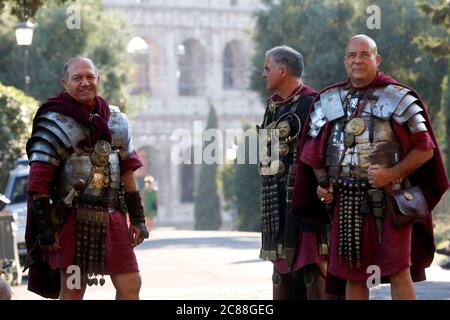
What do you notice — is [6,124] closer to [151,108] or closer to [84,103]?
[84,103]

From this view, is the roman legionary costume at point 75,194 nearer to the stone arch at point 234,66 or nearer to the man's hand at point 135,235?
the man's hand at point 135,235

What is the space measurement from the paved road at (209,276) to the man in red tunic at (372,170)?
15.1 feet

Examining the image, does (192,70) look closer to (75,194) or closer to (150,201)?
(150,201)

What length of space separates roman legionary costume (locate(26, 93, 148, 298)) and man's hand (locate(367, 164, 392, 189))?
173 centimetres

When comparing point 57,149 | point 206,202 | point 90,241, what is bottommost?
point 206,202

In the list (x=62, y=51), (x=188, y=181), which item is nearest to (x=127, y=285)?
(x=62, y=51)

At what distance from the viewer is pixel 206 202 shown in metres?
68.3

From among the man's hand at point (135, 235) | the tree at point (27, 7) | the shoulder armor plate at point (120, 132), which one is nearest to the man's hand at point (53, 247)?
the man's hand at point (135, 235)

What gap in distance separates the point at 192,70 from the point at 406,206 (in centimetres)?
7180

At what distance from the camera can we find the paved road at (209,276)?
53.3ft

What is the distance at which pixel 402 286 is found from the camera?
9.30 metres
